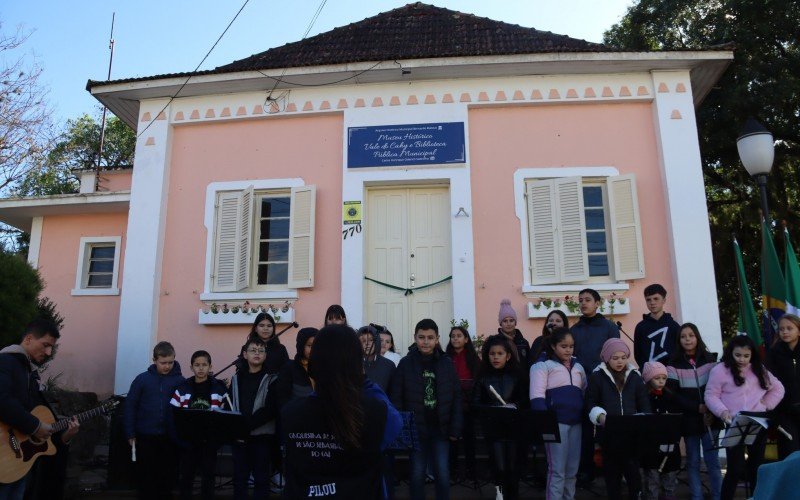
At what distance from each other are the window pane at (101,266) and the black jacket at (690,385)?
1020 cm

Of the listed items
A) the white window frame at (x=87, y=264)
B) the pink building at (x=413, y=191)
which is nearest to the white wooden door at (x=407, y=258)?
the pink building at (x=413, y=191)

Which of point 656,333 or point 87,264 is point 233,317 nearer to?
point 87,264

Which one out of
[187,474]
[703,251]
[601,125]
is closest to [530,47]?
[601,125]

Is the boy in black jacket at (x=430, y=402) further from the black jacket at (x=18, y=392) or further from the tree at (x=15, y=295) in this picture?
the tree at (x=15, y=295)

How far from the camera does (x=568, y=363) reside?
6238mm

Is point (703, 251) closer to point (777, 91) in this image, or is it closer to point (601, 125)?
point (601, 125)

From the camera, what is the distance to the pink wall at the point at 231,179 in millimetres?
9500

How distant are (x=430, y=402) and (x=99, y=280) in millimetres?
8757

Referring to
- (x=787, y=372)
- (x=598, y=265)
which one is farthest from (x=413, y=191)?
(x=787, y=372)

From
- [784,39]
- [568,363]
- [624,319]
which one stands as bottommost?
[568,363]

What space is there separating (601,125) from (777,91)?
228 inches

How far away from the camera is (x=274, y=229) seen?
10023mm

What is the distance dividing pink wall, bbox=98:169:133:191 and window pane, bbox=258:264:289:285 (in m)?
6.45

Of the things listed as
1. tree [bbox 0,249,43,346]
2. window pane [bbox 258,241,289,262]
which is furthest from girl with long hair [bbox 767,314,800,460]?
tree [bbox 0,249,43,346]
